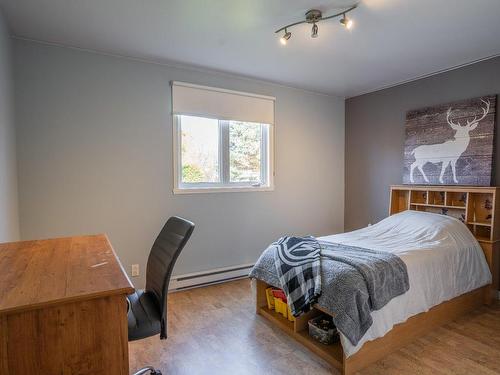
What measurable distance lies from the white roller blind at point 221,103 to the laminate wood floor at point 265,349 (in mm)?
2049

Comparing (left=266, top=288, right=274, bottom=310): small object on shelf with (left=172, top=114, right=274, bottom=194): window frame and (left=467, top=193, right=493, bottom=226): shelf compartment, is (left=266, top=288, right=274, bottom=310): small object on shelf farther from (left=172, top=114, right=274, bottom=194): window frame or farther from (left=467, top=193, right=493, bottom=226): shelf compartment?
(left=467, top=193, right=493, bottom=226): shelf compartment

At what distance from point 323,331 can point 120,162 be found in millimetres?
2328

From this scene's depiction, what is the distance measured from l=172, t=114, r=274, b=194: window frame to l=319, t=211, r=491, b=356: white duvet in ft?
4.01

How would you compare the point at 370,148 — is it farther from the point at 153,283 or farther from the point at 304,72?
the point at 153,283

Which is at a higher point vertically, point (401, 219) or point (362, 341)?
point (401, 219)

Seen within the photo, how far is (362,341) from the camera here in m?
1.83

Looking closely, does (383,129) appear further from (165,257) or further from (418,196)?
(165,257)

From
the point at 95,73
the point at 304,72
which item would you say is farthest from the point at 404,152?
the point at 95,73

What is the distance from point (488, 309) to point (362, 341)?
180cm

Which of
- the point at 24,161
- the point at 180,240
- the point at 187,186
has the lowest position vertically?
the point at 180,240

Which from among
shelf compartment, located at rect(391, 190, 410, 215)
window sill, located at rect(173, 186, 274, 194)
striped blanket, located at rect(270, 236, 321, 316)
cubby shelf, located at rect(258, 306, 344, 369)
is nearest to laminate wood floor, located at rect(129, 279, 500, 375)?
cubby shelf, located at rect(258, 306, 344, 369)

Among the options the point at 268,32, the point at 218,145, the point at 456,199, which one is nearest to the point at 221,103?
the point at 218,145

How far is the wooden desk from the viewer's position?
963 mm

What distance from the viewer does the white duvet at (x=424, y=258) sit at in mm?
2043
